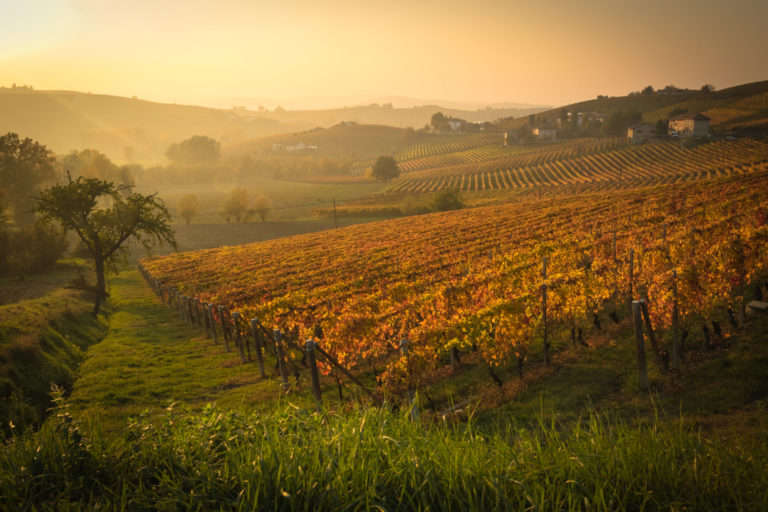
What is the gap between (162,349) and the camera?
17359mm

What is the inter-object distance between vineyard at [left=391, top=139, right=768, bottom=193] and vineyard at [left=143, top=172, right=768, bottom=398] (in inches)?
2060

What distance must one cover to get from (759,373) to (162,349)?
18.3 m

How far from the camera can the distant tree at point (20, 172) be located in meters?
58.2

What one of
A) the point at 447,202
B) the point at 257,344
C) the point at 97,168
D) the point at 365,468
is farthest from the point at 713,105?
the point at 97,168

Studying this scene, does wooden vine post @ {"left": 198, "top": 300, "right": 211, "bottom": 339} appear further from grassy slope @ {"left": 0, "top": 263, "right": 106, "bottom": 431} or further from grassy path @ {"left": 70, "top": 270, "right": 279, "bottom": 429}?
grassy slope @ {"left": 0, "top": 263, "right": 106, "bottom": 431}

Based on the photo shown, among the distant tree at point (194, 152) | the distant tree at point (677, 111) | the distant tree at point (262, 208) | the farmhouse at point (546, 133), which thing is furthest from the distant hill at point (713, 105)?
the distant tree at point (194, 152)

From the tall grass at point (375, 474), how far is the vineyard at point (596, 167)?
73.4m

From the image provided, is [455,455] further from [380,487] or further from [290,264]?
[290,264]

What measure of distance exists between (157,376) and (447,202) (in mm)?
62297

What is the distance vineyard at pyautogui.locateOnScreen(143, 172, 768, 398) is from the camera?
10086mm

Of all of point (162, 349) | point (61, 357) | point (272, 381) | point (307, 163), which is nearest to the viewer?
point (272, 381)

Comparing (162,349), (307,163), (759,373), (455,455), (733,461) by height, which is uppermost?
(307,163)

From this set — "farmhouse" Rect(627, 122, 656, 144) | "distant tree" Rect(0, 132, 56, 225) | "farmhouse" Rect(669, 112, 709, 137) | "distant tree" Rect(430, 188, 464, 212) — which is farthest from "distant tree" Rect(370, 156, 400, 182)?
"distant tree" Rect(0, 132, 56, 225)

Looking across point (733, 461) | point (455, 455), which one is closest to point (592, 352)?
point (733, 461)
